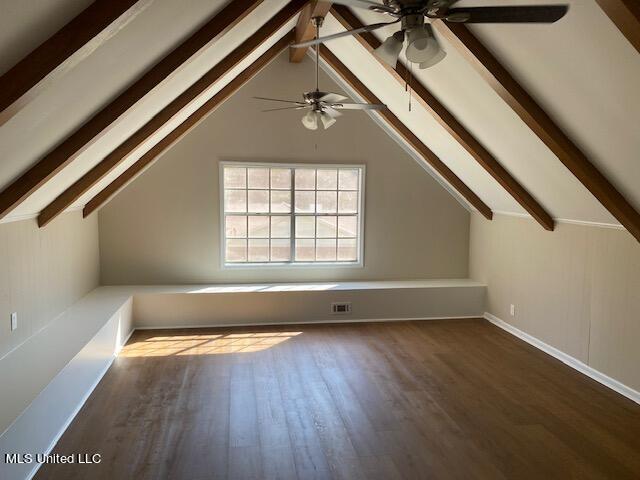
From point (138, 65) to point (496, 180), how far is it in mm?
3728

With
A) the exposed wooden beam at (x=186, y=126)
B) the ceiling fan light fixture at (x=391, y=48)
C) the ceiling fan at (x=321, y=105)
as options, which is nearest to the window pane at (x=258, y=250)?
the exposed wooden beam at (x=186, y=126)

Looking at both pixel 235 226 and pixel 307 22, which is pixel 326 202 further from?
pixel 307 22

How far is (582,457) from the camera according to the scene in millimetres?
3107

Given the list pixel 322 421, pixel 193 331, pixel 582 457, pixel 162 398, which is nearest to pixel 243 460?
pixel 322 421

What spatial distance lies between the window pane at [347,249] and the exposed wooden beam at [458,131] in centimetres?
228

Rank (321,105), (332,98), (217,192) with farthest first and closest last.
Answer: (217,192)
(321,105)
(332,98)

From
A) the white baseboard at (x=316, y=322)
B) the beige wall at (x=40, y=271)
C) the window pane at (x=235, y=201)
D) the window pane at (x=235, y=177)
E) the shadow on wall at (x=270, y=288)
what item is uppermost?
the window pane at (x=235, y=177)

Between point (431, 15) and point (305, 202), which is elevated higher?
point (431, 15)

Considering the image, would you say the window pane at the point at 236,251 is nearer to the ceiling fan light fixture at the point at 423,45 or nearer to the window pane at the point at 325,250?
the window pane at the point at 325,250

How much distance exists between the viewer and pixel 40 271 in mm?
4266

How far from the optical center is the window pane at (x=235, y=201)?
6.35 meters

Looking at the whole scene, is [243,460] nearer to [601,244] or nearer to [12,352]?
[12,352]

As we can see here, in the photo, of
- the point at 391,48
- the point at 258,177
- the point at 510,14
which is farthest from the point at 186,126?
the point at 510,14

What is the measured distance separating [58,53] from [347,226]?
4922mm
